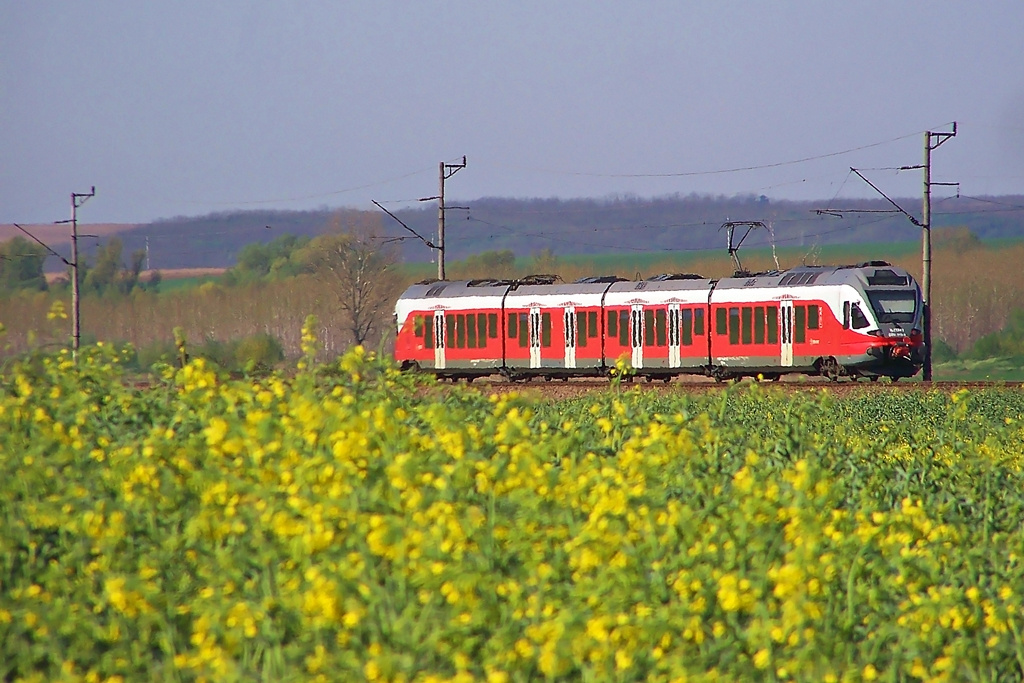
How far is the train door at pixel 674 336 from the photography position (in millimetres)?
35156

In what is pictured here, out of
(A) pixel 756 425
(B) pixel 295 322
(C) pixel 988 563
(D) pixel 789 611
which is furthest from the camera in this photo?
(B) pixel 295 322

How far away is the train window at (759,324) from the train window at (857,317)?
2.31 m

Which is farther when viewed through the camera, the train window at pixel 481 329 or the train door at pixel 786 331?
the train window at pixel 481 329

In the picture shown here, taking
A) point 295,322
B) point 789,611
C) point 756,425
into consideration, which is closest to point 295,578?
point 789,611

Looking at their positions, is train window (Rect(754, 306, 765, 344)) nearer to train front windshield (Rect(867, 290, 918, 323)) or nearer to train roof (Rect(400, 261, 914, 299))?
train roof (Rect(400, 261, 914, 299))

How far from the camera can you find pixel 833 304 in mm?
32344

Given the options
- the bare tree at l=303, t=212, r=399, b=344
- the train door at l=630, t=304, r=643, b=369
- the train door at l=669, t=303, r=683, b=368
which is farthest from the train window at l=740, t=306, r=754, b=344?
the bare tree at l=303, t=212, r=399, b=344

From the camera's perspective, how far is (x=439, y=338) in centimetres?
3950

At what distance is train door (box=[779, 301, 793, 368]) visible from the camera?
33.0 metres

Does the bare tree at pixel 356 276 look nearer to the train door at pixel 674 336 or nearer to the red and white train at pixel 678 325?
the red and white train at pixel 678 325

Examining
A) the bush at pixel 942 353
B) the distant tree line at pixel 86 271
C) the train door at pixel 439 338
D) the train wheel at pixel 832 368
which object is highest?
the distant tree line at pixel 86 271

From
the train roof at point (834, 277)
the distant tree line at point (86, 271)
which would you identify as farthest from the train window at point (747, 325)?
the distant tree line at point (86, 271)

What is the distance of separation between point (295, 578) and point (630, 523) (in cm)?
205

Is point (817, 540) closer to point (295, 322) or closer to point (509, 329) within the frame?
point (509, 329)
